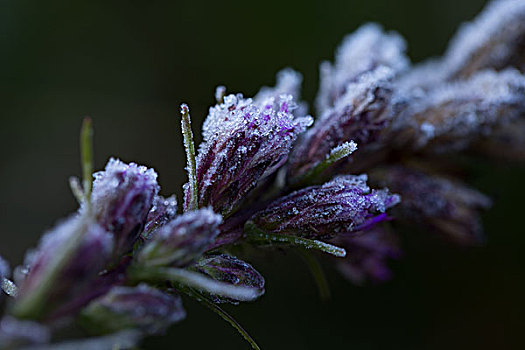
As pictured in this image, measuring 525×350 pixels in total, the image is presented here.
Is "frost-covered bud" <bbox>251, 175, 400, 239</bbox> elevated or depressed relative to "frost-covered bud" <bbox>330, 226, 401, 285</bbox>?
depressed

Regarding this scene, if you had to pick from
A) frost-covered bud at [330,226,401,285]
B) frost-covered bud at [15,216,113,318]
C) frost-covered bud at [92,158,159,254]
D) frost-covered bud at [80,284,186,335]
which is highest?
frost-covered bud at [330,226,401,285]

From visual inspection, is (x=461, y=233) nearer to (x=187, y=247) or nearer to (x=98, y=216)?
(x=187, y=247)

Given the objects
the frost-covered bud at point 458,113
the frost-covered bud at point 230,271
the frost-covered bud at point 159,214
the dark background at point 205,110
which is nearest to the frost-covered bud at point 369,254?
the frost-covered bud at point 458,113

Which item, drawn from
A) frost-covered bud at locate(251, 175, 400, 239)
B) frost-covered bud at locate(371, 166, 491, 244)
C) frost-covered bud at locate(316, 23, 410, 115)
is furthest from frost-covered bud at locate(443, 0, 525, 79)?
frost-covered bud at locate(251, 175, 400, 239)

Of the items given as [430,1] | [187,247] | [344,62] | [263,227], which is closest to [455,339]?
[430,1]

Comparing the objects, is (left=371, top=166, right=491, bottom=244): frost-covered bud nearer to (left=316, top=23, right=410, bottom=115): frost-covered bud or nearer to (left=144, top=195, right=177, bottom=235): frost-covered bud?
(left=316, top=23, right=410, bottom=115): frost-covered bud

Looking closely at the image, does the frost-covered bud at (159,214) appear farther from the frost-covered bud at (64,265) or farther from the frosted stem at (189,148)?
the frost-covered bud at (64,265)
